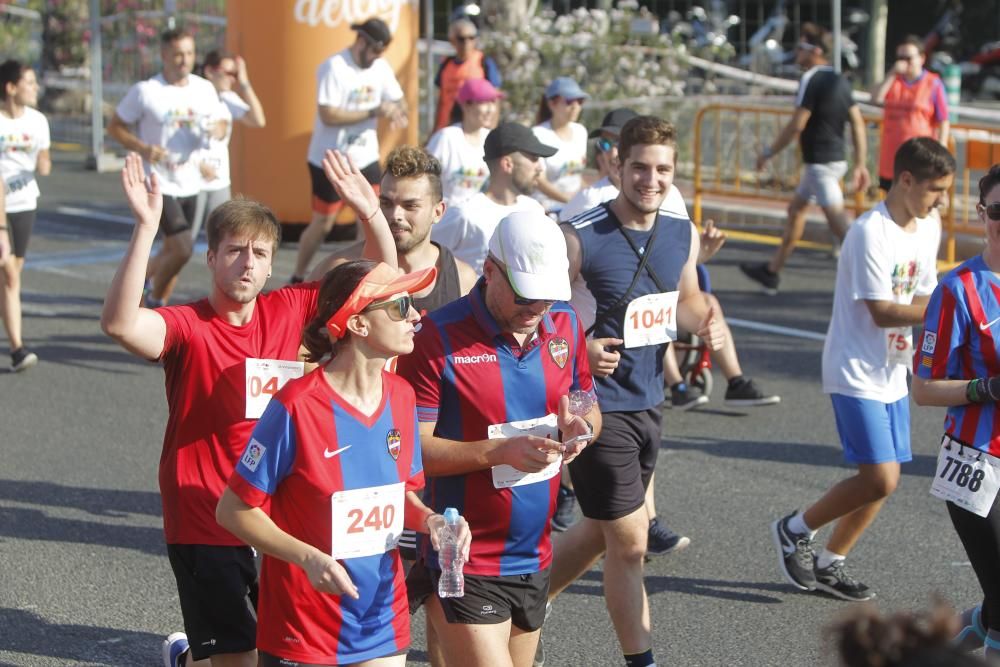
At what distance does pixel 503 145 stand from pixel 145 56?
47.1ft

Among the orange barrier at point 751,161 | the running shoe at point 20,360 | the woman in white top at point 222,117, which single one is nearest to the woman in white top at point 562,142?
the woman in white top at point 222,117

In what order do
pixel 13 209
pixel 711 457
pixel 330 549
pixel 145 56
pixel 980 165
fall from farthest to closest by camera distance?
1. pixel 145 56
2. pixel 980 165
3. pixel 13 209
4. pixel 711 457
5. pixel 330 549

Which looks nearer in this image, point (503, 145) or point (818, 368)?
point (503, 145)

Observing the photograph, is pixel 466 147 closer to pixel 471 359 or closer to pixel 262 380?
pixel 262 380

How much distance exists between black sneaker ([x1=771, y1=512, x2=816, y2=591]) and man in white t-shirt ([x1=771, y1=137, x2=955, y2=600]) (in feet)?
0.43

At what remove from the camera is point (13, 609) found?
5.84 meters

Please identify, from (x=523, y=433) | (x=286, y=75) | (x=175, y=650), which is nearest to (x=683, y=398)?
(x=175, y=650)

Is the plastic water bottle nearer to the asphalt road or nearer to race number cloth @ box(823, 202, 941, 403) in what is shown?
the asphalt road

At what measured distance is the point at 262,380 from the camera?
4445mm

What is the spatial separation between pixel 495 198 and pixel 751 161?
920cm

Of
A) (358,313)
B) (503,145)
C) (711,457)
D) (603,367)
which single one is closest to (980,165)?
(711,457)

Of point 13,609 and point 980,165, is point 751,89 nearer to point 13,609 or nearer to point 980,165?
point 980,165

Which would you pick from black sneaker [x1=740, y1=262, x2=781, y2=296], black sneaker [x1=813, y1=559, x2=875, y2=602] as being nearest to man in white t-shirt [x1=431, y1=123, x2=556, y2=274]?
black sneaker [x1=813, y1=559, x2=875, y2=602]

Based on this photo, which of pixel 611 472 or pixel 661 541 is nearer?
pixel 611 472
